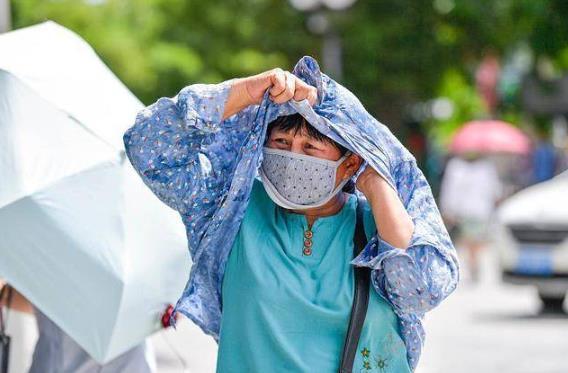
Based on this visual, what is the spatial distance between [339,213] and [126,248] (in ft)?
3.32

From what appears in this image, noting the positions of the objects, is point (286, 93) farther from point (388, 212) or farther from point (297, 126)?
point (388, 212)

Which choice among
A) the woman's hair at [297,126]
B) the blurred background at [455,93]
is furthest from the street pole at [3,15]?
the woman's hair at [297,126]

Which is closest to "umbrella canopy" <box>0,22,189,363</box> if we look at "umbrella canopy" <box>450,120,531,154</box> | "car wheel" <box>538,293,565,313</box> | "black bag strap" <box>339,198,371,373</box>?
"black bag strap" <box>339,198,371,373</box>

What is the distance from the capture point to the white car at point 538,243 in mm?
14414

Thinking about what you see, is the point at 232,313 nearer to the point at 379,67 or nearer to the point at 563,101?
the point at 379,67

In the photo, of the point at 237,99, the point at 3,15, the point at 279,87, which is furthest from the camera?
the point at 3,15

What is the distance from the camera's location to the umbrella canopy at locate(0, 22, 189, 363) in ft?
16.2

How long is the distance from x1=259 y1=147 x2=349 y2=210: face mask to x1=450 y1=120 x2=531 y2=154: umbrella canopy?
59.8ft

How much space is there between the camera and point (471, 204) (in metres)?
18.8

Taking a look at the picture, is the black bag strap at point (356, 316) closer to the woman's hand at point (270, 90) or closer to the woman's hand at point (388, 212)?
the woman's hand at point (388, 212)

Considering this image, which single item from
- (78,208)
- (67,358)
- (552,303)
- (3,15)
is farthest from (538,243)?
(78,208)

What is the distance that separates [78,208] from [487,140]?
1941cm

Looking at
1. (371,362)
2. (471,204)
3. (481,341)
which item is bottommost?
(471,204)

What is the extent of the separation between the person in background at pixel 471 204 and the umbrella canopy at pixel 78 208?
1367 cm
